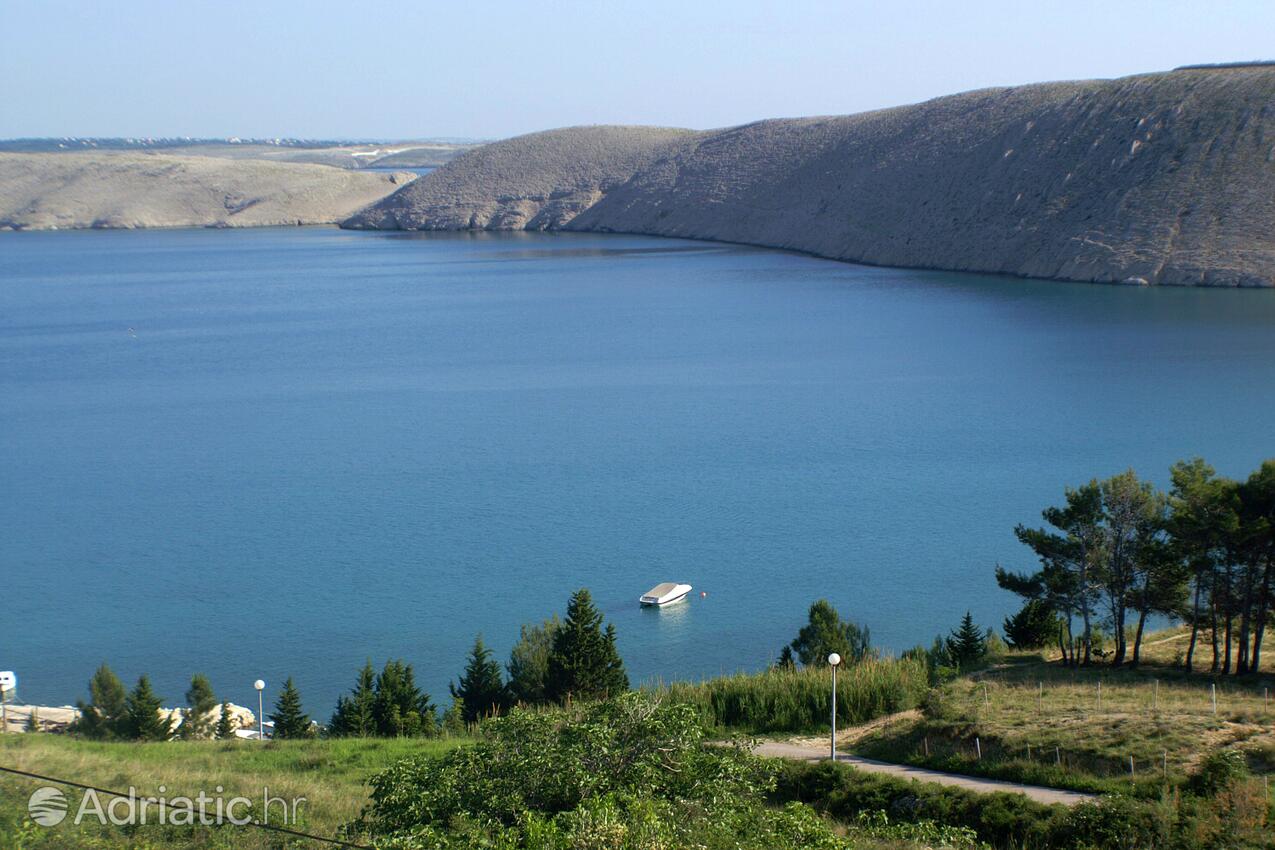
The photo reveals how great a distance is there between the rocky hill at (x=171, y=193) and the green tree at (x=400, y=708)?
11381 cm

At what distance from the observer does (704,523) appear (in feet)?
78.9

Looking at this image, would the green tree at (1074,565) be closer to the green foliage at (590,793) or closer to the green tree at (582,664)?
the green tree at (582,664)

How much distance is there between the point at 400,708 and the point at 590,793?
745cm

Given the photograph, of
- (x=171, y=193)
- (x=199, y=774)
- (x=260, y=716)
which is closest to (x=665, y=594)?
(x=260, y=716)

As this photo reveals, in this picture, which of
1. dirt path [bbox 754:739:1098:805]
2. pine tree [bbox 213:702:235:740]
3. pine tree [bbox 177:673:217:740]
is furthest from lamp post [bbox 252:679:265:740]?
dirt path [bbox 754:739:1098:805]

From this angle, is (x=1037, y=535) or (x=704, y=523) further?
(x=704, y=523)

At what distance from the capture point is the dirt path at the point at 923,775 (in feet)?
34.7

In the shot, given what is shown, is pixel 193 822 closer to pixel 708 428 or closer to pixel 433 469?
pixel 433 469

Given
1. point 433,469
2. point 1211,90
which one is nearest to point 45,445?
point 433,469

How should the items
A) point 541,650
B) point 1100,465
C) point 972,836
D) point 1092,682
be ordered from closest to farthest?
1. point 972,836
2. point 1092,682
3. point 541,650
4. point 1100,465

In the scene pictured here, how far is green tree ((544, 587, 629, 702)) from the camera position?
1522 centimetres

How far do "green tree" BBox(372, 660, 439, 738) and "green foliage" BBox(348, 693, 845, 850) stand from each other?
5.70 m

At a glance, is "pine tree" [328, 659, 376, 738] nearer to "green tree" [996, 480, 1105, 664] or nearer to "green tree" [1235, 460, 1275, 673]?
"green tree" [996, 480, 1105, 664]

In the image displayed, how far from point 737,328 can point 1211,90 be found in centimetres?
3438
